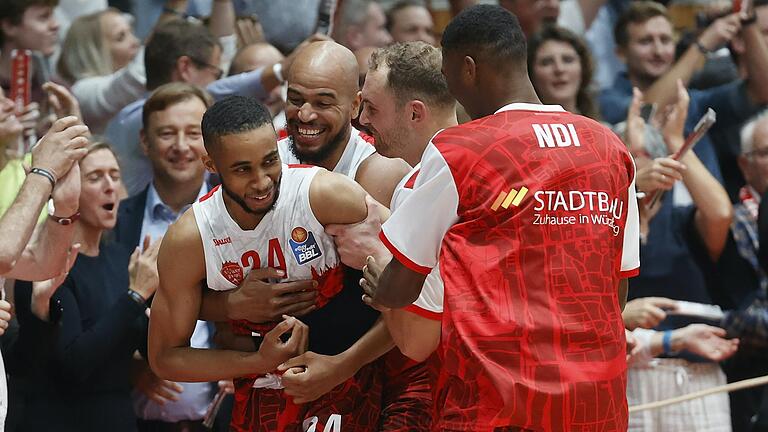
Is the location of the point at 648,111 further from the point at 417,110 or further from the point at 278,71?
the point at 417,110

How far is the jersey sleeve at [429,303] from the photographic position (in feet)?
12.5

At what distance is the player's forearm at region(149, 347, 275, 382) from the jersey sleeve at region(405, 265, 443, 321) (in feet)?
2.02

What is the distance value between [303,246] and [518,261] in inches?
35.3

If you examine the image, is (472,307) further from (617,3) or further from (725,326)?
(617,3)

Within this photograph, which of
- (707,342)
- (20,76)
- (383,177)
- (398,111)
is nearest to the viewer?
(398,111)

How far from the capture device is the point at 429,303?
3811 mm

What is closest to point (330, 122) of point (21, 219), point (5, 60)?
point (21, 219)

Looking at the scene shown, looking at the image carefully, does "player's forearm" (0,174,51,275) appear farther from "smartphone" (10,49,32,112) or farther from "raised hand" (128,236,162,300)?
"smartphone" (10,49,32,112)

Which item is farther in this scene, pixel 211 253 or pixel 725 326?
pixel 725 326

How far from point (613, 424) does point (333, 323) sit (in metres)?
1.10

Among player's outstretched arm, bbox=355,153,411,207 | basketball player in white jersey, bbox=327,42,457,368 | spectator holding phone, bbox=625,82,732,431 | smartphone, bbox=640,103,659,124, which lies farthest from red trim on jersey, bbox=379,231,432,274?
smartphone, bbox=640,103,659,124

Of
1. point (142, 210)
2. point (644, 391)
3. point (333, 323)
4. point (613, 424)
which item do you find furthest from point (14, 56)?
point (613, 424)

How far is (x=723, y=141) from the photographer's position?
754 centimetres

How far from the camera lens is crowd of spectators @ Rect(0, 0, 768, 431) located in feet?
16.9
